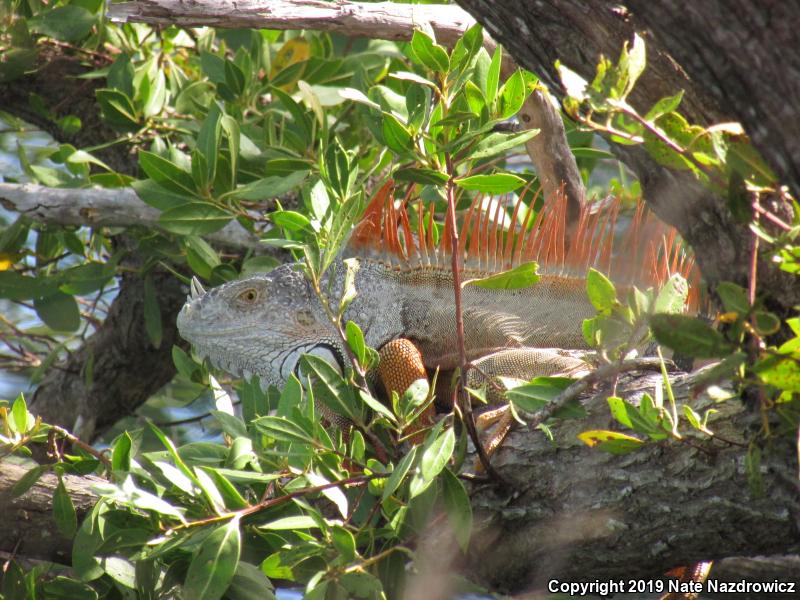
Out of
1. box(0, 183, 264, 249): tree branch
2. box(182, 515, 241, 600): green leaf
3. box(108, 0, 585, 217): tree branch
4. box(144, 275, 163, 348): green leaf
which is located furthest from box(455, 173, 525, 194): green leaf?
box(144, 275, 163, 348): green leaf

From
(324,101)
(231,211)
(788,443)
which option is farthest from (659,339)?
(324,101)

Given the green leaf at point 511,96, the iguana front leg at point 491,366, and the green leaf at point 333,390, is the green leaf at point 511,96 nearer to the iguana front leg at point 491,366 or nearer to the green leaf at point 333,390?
the green leaf at point 333,390

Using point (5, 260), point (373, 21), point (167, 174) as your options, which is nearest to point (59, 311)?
point (5, 260)

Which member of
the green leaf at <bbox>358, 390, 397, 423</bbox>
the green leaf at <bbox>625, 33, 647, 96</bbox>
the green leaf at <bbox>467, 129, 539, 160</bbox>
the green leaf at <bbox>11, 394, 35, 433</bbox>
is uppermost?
the green leaf at <bbox>625, 33, 647, 96</bbox>

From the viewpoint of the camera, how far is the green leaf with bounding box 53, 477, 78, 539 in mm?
2746

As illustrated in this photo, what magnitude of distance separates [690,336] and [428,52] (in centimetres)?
92

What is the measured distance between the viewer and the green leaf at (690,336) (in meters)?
1.82

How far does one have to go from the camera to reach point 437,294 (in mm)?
3359

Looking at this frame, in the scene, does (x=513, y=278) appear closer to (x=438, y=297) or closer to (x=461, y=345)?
(x=461, y=345)

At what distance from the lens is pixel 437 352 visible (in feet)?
10.9

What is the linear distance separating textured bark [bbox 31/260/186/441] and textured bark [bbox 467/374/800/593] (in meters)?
2.73

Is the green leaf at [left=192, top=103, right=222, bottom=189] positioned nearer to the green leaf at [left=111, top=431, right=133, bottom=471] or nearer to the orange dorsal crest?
the orange dorsal crest

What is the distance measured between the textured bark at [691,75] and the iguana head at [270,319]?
4.97ft

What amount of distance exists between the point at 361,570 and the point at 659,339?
0.96 m
